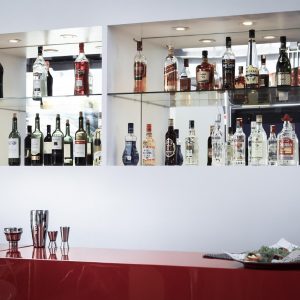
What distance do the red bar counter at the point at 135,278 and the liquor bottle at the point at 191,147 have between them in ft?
1.93

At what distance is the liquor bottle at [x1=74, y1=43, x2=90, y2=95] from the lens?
3.76m

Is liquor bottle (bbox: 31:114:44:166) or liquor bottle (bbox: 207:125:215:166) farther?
liquor bottle (bbox: 31:114:44:166)

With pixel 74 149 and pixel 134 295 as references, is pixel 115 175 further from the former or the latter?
pixel 134 295

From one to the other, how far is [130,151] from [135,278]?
35.2 inches

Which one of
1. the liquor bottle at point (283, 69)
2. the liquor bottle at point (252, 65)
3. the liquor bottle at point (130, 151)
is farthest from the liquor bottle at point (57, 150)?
the liquor bottle at point (283, 69)

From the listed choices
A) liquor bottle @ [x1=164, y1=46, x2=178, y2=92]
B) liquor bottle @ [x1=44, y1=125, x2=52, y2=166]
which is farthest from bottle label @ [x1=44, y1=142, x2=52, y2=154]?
liquor bottle @ [x1=164, y1=46, x2=178, y2=92]

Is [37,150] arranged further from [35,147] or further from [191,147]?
[191,147]

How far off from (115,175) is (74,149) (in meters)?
0.38

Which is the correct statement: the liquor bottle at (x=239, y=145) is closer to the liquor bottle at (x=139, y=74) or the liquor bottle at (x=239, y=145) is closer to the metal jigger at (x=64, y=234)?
the liquor bottle at (x=139, y=74)

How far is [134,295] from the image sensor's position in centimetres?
286

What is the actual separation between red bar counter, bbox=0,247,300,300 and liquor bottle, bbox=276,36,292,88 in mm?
856

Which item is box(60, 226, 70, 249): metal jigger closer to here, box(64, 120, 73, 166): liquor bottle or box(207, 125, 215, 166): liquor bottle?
box(64, 120, 73, 166): liquor bottle

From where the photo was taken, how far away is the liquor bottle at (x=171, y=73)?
362cm

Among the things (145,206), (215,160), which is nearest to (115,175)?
(145,206)
